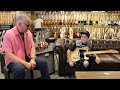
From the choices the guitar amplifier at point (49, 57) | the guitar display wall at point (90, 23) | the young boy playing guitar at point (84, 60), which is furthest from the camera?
the guitar display wall at point (90, 23)

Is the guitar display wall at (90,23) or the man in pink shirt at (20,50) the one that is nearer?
the man in pink shirt at (20,50)

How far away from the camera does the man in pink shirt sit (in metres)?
2.71

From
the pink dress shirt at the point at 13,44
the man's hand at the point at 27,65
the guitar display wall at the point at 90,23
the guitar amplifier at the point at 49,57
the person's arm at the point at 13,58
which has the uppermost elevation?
the guitar display wall at the point at 90,23

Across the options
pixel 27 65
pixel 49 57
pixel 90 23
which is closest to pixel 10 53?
pixel 27 65

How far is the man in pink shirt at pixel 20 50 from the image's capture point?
2.71 metres

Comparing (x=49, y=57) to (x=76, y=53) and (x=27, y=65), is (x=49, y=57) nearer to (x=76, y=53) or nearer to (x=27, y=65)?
(x=76, y=53)

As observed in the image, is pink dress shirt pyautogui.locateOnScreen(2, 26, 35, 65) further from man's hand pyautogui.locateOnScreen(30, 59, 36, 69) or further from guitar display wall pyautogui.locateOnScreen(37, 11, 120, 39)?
guitar display wall pyautogui.locateOnScreen(37, 11, 120, 39)

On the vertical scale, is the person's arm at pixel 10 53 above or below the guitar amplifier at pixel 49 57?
above

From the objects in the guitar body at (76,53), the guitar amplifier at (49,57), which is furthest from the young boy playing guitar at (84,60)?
the guitar amplifier at (49,57)

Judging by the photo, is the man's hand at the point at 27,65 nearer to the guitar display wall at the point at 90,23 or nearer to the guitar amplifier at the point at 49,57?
the guitar amplifier at the point at 49,57

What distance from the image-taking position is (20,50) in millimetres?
2838

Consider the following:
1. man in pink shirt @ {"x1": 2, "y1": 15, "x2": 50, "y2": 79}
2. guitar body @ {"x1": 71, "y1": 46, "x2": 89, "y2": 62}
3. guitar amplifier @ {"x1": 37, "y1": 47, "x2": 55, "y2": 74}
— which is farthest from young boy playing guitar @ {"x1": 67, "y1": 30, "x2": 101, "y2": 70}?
man in pink shirt @ {"x1": 2, "y1": 15, "x2": 50, "y2": 79}
